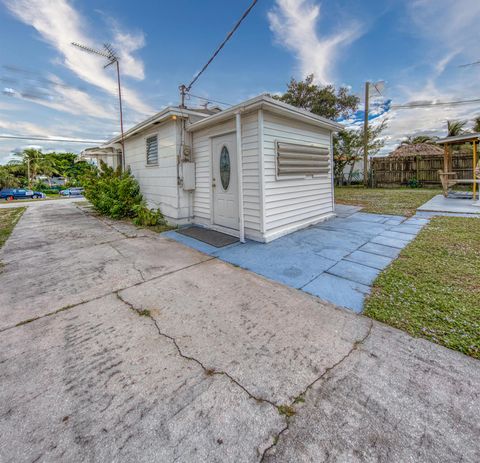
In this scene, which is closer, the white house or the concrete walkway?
the concrete walkway

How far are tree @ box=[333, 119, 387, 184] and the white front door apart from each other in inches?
457

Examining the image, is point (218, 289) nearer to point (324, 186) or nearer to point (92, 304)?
point (92, 304)

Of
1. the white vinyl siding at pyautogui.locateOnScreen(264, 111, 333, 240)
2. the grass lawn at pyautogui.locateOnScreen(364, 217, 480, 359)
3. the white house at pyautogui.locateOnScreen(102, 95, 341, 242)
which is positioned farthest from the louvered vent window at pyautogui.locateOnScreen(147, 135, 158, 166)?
the grass lawn at pyautogui.locateOnScreen(364, 217, 480, 359)

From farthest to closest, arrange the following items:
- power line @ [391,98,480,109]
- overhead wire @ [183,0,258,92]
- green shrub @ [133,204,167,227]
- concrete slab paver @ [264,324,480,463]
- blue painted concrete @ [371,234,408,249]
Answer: power line @ [391,98,480,109]
green shrub @ [133,204,167,227]
blue painted concrete @ [371,234,408,249]
overhead wire @ [183,0,258,92]
concrete slab paver @ [264,324,480,463]

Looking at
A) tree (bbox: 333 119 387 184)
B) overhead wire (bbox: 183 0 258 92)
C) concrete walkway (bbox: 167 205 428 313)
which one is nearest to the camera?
concrete walkway (bbox: 167 205 428 313)

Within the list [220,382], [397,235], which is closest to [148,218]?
[220,382]

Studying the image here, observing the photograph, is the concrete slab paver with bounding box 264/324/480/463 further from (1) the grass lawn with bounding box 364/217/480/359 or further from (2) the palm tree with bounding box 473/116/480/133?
(2) the palm tree with bounding box 473/116/480/133

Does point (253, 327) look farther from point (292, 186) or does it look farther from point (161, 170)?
point (161, 170)

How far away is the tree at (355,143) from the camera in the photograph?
14394mm

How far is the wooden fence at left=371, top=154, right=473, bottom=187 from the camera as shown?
12.5m

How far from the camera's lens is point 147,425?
128 centimetres

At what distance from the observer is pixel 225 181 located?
17.2 ft

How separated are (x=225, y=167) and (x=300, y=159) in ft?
5.45

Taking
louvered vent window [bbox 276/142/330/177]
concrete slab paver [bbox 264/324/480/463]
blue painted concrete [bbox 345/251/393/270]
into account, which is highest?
louvered vent window [bbox 276/142/330/177]
